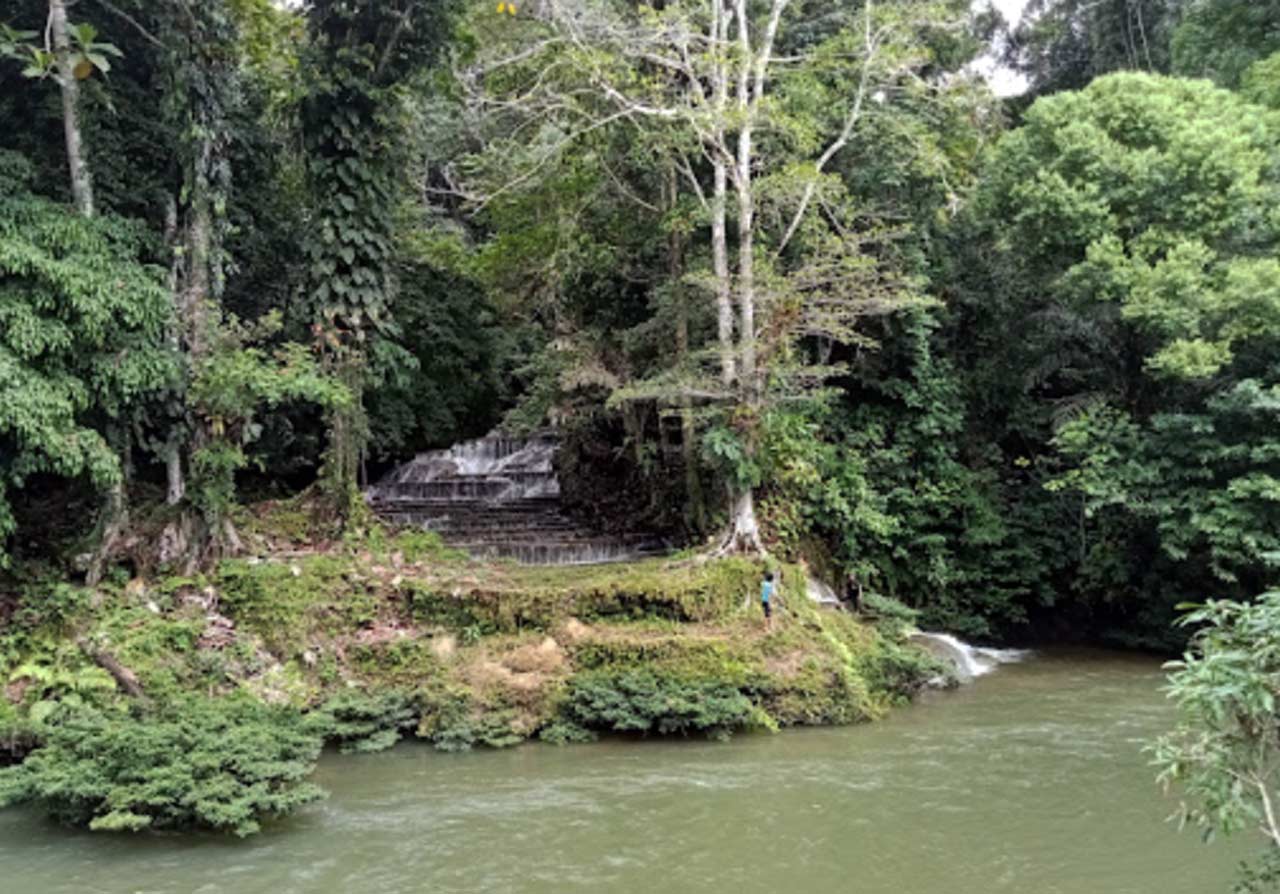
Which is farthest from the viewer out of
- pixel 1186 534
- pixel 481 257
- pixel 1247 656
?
pixel 481 257

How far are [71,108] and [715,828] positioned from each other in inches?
417

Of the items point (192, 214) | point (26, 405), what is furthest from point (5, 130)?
point (26, 405)

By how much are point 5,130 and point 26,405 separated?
16.4ft

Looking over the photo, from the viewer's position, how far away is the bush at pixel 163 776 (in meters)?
7.12

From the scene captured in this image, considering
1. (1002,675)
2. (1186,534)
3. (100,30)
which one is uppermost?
(100,30)

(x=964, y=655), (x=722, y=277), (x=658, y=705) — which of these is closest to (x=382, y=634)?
(x=658, y=705)

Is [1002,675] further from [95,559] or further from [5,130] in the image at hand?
[5,130]

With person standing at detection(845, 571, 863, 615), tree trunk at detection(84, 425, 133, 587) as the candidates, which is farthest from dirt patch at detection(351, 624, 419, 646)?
person standing at detection(845, 571, 863, 615)

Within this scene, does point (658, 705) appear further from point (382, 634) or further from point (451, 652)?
point (382, 634)

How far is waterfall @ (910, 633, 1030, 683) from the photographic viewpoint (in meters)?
13.5

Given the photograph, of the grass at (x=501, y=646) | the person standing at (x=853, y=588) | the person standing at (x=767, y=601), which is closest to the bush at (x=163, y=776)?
the grass at (x=501, y=646)

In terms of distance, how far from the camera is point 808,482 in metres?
13.8

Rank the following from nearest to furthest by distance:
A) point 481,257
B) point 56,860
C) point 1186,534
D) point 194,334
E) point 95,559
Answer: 1. point 56,860
2. point 95,559
3. point 194,334
4. point 1186,534
5. point 481,257

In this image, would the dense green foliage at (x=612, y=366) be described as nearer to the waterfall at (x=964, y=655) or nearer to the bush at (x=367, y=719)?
the bush at (x=367, y=719)
